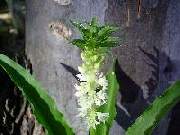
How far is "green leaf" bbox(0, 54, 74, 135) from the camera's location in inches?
96.4

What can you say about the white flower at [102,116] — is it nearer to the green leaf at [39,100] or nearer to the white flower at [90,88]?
the white flower at [90,88]

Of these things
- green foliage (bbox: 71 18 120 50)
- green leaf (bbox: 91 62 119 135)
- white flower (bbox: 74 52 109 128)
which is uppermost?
green foliage (bbox: 71 18 120 50)

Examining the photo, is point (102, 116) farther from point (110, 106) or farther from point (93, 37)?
point (93, 37)

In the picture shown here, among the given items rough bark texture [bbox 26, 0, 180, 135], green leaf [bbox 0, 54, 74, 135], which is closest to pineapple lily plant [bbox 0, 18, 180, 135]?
green leaf [bbox 0, 54, 74, 135]

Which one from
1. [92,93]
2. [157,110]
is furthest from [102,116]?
[157,110]

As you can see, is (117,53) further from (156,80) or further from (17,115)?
(17,115)

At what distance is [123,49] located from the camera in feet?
8.52

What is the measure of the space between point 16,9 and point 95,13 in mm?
3862

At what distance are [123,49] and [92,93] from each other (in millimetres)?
471

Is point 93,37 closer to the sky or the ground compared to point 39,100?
closer to the sky

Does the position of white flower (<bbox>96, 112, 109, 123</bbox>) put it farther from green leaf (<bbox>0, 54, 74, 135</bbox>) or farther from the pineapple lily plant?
green leaf (<bbox>0, 54, 74, 135</bbox>)

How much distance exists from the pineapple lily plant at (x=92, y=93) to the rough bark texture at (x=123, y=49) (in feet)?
0.57

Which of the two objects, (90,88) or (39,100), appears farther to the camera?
(39,100)

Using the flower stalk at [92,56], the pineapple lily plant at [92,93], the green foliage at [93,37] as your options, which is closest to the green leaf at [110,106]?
the pineapple lily plant at [92,93]
